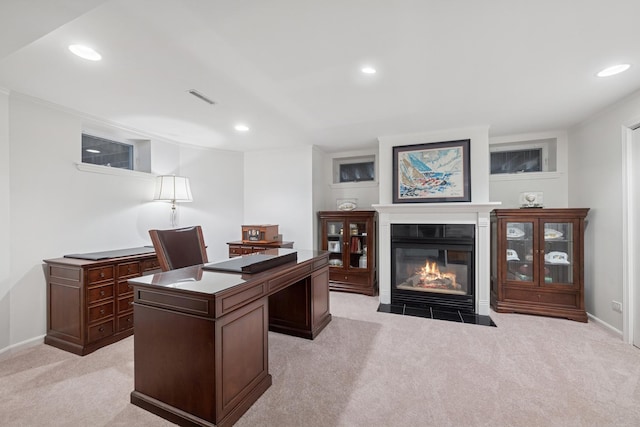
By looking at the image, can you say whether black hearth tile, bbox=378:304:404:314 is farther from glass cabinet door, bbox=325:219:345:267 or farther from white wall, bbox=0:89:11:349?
white wall, bbox=0:89:11:349

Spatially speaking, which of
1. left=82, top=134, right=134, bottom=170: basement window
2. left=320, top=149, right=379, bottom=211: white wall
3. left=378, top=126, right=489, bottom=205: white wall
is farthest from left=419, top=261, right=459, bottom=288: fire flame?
left=82, top=134, right=134, bottom=170: basement window

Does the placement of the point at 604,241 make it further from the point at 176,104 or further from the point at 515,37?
the point at 176,104

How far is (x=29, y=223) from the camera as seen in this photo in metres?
2.56

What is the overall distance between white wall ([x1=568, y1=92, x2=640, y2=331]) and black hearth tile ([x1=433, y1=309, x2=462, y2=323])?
4.80 feet

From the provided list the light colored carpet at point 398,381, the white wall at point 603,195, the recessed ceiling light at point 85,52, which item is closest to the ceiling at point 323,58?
the recessed ceiling light at point 85,52

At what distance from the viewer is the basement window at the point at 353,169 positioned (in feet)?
15.6

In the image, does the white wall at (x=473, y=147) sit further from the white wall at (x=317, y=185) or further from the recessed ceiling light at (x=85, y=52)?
the recessed ceiling light at (x=85, y=52)

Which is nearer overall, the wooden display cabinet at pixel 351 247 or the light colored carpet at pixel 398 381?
the light colored carpet at pixel 398 381

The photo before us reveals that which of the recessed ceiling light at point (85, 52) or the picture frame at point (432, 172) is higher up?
the recessed ceiling light at point (85, 52)

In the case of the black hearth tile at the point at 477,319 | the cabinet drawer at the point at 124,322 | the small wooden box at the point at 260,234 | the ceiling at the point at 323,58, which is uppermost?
the ceiling at the point at 323,58

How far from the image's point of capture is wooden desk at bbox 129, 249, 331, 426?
4.90 feet

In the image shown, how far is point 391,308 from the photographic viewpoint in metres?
3.60

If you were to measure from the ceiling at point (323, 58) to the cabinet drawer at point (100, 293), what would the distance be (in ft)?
5.83

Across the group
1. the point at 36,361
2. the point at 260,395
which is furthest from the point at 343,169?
the point at 36,361
